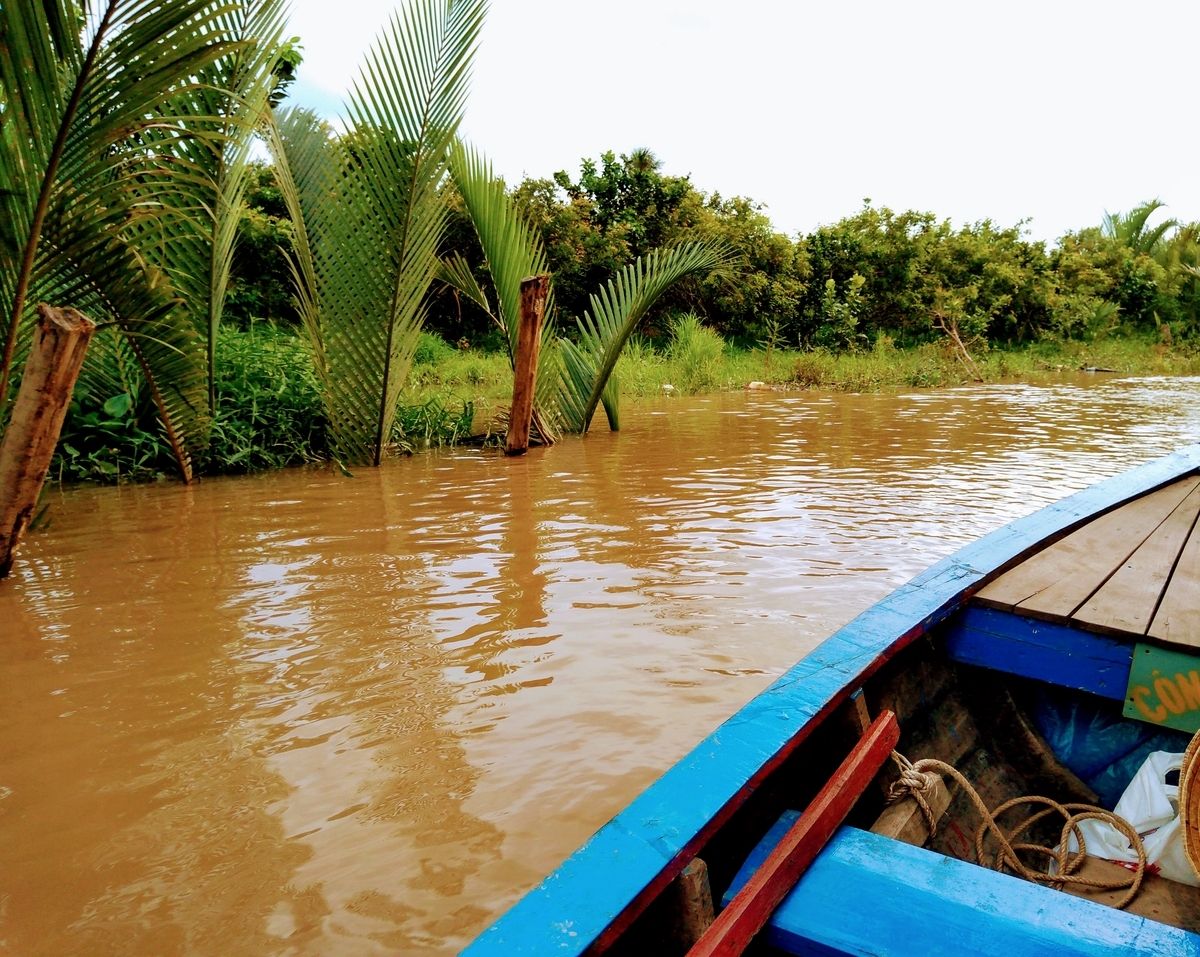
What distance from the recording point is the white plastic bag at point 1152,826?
1433 millimetres

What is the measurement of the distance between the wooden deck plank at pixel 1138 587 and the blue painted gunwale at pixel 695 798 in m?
0.25

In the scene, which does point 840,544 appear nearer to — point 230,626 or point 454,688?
point 454,688

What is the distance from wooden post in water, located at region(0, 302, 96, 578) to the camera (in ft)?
9.44

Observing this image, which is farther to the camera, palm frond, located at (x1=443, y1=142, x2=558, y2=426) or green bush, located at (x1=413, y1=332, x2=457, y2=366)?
green bush, located at (x1=413, y1=332, x2=457, y2=366)

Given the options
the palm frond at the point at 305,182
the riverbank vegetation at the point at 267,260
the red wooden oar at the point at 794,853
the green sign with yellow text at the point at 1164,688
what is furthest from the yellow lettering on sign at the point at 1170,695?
the palm frond at the point at 305,182

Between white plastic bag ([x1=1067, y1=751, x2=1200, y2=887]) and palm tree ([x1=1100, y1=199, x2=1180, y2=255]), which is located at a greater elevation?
palm tree ([x1=1100, y1=199, x2=1180, y2=255])

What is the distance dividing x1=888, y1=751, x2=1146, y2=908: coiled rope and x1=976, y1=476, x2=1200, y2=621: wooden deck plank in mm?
396

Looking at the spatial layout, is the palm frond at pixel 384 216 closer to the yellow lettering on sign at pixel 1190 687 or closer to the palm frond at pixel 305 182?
the palm frond at pixel 305 182

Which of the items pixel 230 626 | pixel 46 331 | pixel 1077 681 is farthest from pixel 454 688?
pixel 46 331

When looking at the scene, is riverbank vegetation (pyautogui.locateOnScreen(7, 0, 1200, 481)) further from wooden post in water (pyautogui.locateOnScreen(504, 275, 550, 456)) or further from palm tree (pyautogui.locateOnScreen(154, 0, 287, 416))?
wooden post in water (pyautogui.locateOnScreen(504, 275, 550, 456))

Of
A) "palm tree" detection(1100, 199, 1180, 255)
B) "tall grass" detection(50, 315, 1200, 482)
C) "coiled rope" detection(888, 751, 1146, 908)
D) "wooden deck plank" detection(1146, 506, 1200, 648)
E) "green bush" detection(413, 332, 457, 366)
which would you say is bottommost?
"coiled rope" detection(888, 751, 1146, 908)

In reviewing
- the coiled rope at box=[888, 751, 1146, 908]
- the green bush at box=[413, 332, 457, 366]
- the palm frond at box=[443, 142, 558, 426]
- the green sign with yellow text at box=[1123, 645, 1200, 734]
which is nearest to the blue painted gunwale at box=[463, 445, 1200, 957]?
the coiled rope at box=[888, 751, 1146, 908]

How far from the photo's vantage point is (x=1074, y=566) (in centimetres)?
207

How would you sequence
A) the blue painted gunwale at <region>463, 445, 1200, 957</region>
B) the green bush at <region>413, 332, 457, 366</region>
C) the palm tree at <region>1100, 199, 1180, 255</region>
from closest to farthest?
1. the blue painted gunwale at <region>463, 445, 1200, 957</region>
2. the green bush at <region>413, 332, 457, 366</region>
3. the palm tree at <region>1100, 199, 1180, 255</region>
